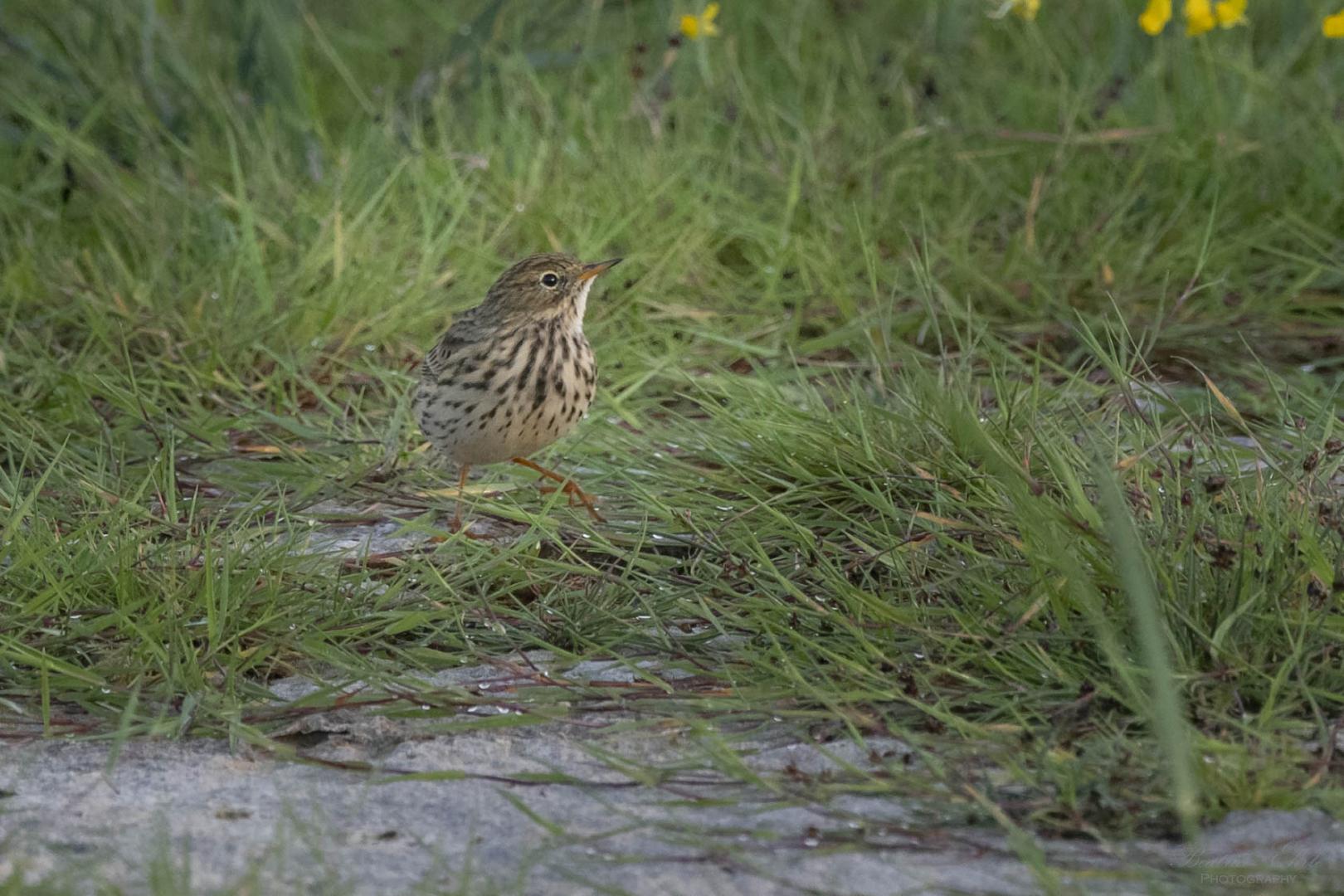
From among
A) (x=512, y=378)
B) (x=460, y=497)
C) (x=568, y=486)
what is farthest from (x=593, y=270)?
(x=460, y=497)

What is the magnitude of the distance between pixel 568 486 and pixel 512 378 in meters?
0.32

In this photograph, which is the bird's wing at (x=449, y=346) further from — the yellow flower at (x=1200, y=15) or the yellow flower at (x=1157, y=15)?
the yellow flower at (x=1200, y=15)

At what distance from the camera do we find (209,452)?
204 inches

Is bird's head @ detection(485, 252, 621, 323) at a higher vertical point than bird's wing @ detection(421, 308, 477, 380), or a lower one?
higher

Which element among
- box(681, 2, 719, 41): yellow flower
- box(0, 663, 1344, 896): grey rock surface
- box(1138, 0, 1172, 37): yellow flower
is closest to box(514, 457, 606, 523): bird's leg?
box(0, 663, 1344, 896): grey rock surface

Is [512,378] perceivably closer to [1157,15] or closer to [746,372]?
[746,372]

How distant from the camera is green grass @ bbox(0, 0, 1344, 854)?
3.39 metres

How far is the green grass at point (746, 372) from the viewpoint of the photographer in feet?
11.1

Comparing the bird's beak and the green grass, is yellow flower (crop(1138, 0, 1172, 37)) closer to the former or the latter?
the green grass

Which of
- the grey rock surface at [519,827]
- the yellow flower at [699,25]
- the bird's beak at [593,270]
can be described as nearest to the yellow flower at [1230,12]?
the yellow flower at [699,25]

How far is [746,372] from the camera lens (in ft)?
19.6

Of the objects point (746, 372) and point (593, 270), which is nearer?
point (593, 270)

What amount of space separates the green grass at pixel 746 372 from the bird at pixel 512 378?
0.55 ft

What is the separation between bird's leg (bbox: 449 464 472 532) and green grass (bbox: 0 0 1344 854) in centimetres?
9
